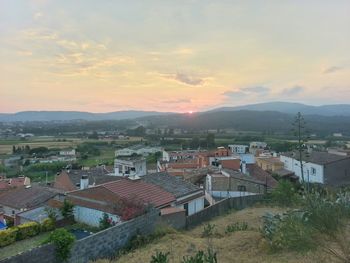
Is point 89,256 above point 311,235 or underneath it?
underneath

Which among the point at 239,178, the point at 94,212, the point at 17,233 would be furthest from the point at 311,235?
the point at 239,178

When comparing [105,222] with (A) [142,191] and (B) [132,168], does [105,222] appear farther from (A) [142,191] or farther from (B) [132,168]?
(B) [132,168]

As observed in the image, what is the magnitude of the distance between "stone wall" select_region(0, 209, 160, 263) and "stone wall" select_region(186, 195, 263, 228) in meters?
2.72

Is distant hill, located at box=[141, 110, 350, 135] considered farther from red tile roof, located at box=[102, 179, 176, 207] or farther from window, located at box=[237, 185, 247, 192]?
red tile roof, located at box=[102, 179, 176, 207]

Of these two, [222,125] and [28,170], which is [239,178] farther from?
Answer: [222,125]

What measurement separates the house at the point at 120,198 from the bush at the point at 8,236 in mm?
3388

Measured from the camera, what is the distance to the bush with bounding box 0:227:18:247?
17411 millimetres

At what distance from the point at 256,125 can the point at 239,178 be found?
428 ft

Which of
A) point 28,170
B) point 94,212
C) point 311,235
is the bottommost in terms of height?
point 28,170

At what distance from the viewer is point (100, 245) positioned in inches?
481

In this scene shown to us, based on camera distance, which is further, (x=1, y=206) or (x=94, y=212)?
(x=1, y=206)

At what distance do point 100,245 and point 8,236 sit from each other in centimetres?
807

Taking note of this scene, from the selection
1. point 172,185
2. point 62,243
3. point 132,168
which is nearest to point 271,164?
point 132,168

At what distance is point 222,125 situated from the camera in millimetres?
160750
